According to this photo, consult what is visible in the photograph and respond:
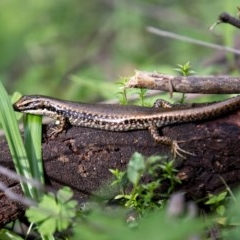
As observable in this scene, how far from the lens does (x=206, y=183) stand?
3375 millimetres

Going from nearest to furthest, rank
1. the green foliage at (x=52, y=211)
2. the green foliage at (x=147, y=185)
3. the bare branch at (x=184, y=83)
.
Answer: the green foliage at (x=52, y=211), the green foliage at (x=147, y=185), the bare branch at (x=184, y=83)

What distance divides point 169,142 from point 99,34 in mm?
6461

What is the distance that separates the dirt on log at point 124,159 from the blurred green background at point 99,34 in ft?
15.2

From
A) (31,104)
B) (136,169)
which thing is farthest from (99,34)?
(136,169)

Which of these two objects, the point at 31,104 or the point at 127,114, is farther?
the point at 31,104

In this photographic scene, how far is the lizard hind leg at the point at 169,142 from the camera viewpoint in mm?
3289

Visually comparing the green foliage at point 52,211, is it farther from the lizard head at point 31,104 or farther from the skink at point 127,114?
the lizard head at point 31,104

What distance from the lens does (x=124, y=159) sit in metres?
3.38

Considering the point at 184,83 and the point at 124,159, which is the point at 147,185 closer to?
the point at 124,159

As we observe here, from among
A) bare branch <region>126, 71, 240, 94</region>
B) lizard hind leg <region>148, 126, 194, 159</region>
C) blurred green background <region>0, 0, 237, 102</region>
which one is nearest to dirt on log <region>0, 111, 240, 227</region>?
lizard hind leg <region>148, 126, 194, 159</region>

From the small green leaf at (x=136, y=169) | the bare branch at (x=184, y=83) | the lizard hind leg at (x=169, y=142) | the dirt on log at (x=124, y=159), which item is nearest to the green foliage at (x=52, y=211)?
the small green leaf at (x=136, y=169)

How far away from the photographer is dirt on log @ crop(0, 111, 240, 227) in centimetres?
336

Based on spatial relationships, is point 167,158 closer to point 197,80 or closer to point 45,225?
point 197,80

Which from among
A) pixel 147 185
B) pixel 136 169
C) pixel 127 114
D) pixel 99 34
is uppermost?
pixel 136 169
